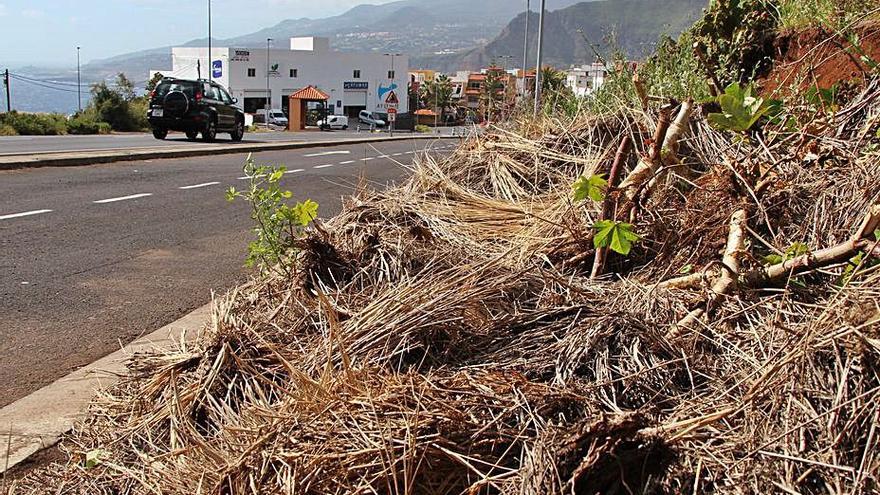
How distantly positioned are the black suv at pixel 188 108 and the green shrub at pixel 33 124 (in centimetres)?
1445

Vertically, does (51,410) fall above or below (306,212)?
below

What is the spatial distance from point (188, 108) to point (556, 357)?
23793 millimetres

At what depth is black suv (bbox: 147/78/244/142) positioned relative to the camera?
24406mm

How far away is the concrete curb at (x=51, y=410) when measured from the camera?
2920mm

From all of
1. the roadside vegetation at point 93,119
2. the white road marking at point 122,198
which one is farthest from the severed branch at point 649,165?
the roadside vegetation at point 93,119

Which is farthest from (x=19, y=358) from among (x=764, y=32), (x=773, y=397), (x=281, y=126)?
(x=281, y=126)

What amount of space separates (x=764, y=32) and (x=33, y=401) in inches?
217

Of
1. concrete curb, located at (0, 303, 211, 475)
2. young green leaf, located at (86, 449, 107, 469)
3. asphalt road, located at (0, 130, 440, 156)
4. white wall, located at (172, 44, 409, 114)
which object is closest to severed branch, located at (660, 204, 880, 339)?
young green leaf, located at (86, 449, 107, 469)

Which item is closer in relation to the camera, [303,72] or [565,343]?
[565,343]

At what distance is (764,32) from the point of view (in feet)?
20.5

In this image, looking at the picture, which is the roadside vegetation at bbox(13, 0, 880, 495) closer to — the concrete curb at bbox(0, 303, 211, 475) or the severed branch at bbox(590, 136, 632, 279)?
the severed branch at bbox(590, 136, 632, 279)

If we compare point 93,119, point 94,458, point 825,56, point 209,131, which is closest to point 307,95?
point 93,119

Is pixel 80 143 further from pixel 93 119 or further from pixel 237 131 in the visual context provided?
pixel 93 119

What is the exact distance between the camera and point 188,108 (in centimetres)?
2447
